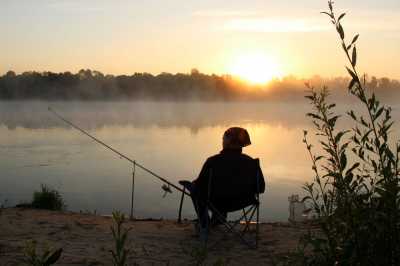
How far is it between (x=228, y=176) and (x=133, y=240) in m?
1.02

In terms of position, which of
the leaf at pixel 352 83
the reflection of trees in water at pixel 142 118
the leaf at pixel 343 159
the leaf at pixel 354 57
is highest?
the reflection of trees in water at pixel 142 118

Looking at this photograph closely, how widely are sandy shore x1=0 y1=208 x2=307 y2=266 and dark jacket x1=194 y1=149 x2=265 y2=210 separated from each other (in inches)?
17.8

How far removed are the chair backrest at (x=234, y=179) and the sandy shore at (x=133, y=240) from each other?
447mm

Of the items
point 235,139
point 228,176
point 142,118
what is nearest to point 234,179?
point 228,176

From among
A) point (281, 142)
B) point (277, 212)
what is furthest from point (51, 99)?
point (277, 212)

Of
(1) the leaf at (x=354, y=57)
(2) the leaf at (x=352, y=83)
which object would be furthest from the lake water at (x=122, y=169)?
(1) the leaf at (x=354, y=57)

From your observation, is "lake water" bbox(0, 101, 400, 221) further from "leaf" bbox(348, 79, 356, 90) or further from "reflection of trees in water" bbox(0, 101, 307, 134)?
"reflection of trees in water" bbox(0, 101, 307, 134)

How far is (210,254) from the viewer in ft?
15.6

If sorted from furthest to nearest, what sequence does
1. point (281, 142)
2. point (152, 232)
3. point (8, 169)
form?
point (281, 142) < point (8, 169) < point (152, 232)

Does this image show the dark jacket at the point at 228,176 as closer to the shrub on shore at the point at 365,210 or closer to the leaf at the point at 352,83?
the shrub on shore at the point at 365,210

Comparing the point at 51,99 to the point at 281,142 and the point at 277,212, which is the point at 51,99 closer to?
the point at 281,142

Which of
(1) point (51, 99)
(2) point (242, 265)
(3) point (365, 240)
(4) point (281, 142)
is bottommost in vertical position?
(2) point (242, 265)

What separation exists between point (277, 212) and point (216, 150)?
36.8 feet

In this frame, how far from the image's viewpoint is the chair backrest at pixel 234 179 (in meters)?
4.95
